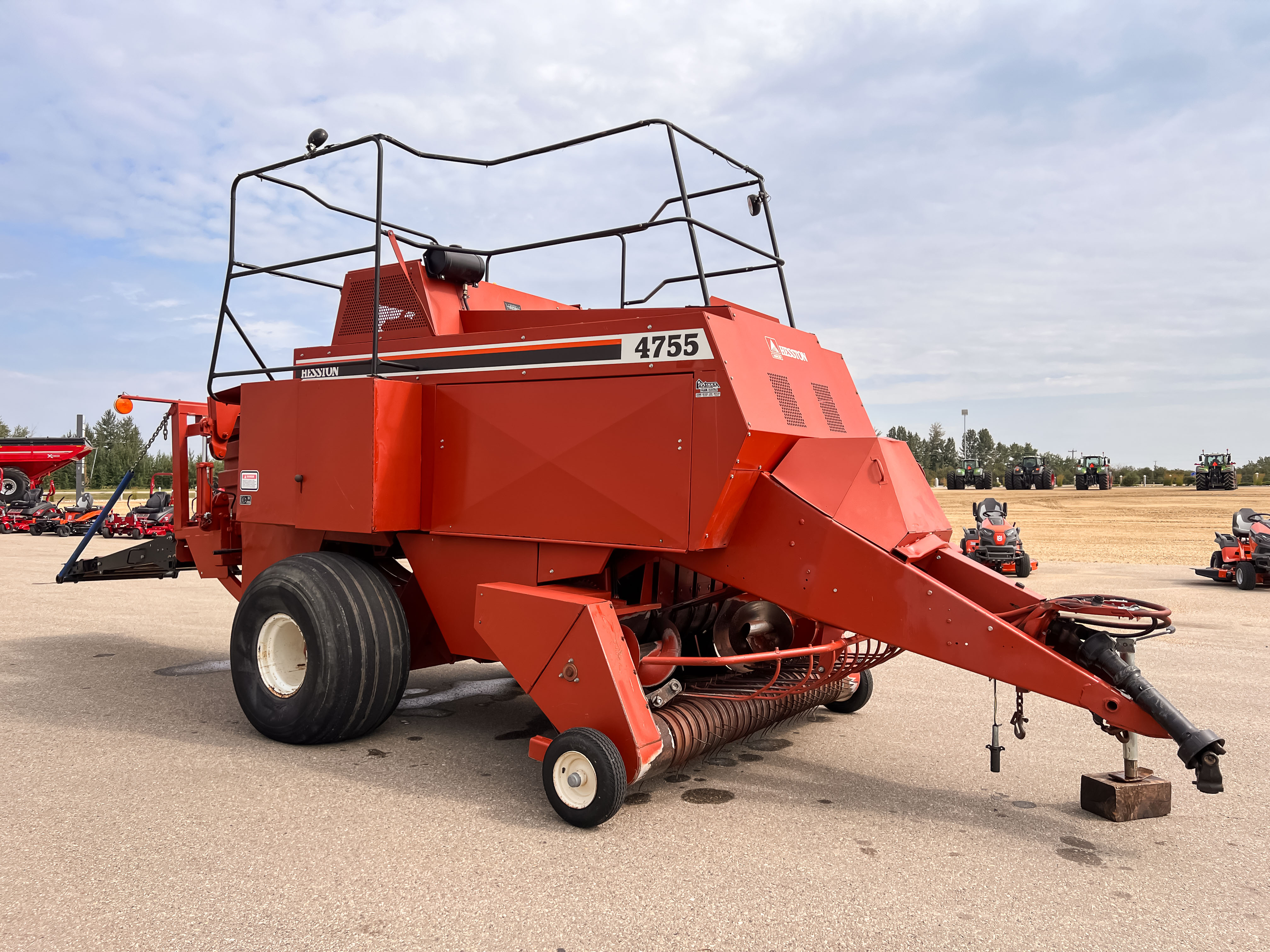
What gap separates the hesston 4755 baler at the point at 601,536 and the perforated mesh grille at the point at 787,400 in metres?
0.01

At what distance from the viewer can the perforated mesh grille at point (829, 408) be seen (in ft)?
17.8

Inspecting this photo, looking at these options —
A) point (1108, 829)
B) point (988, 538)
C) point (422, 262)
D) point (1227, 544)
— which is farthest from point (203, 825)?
point (1227, 544)

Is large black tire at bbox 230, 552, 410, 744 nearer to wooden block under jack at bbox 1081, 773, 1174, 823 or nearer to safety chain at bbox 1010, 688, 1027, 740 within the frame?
safety chain at bbox 1010, 688, 1027, 740

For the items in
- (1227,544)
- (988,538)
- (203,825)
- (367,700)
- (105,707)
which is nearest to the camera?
(203,825)

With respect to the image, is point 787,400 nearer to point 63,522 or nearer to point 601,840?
point 601,840

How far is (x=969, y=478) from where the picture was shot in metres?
57.1

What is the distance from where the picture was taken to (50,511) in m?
26.2

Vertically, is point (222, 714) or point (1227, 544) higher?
point (1227, 544)

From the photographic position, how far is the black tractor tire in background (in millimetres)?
15648

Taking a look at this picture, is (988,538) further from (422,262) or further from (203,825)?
(203,825)

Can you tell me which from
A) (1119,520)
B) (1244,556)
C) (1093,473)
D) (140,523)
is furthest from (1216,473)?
(140,523)

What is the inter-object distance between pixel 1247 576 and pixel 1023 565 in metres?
3.17

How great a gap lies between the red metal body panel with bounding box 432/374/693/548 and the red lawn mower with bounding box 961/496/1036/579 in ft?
39.8

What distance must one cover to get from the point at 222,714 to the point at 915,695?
16.4 ft
